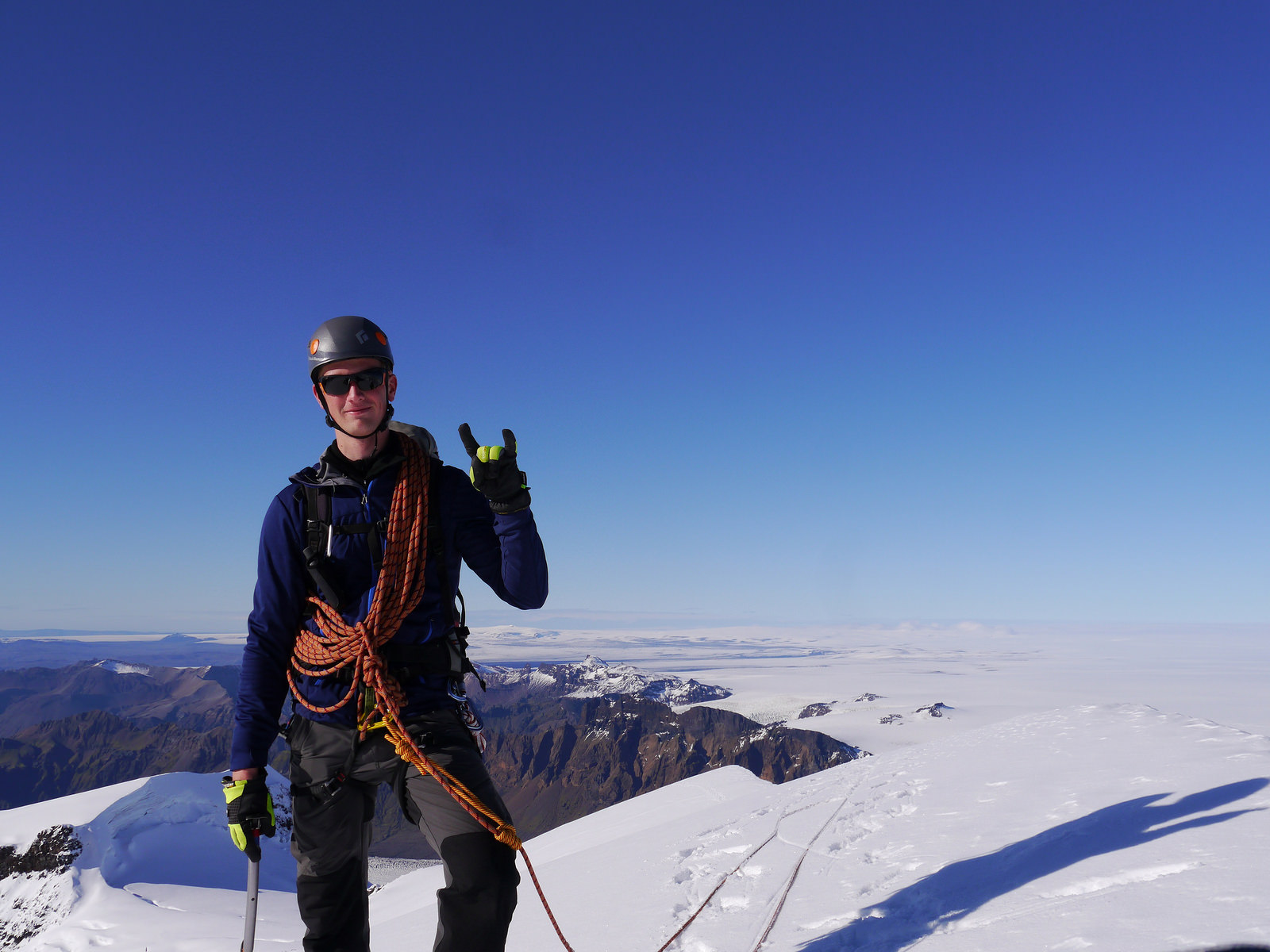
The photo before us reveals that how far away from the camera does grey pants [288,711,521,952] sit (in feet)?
12.0

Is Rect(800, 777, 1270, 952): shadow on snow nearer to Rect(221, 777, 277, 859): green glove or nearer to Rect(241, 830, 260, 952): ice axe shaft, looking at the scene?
Rect(241, 830, 260, 952): ice axe shaft

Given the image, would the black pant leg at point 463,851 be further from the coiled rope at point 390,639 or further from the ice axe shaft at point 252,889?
the ice axe shaft at point 252,889

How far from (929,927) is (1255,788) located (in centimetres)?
407

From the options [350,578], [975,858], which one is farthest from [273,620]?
[975,858]

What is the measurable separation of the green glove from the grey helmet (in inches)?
99.2

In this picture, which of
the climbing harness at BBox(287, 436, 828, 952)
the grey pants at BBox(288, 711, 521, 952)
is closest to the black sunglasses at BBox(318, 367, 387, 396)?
the climbing harness at BBox(287, 436, 828, 952)

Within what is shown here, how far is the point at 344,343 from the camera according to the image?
A: 4473mm

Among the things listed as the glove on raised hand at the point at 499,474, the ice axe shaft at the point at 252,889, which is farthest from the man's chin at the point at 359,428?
the ice axe shaft at the point at 252,889

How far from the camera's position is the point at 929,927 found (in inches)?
203

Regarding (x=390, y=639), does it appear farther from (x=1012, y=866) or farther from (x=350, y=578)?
(x=1012, y=866)

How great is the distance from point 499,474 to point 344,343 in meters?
1.47

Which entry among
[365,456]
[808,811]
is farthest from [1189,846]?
[365,456]

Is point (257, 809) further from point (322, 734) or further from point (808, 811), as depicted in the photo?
point (808, 811)

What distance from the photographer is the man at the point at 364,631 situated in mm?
3928
